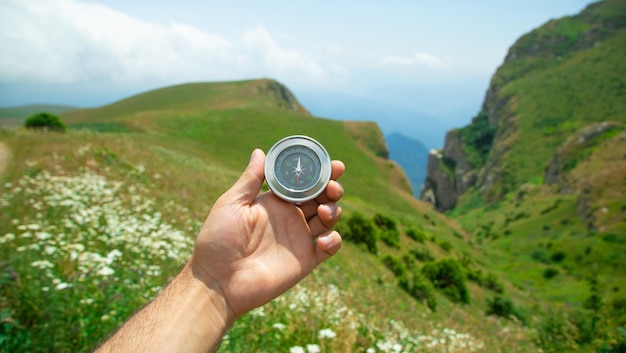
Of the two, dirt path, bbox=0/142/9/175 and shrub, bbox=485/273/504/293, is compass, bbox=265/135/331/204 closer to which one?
dirt path, bbox=0/142/9/175

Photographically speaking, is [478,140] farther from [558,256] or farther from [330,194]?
[330,194]

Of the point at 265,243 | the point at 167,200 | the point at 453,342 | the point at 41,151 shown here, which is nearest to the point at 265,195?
the point at 265,243

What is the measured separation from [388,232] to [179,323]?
76.0ft

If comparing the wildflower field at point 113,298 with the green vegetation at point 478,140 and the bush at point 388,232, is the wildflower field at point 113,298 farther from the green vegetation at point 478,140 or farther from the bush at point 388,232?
the green vegetation at point 478,140

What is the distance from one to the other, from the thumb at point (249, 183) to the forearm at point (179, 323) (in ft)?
2.26

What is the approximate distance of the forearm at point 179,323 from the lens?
2.54 meters

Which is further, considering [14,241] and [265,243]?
[14,241]

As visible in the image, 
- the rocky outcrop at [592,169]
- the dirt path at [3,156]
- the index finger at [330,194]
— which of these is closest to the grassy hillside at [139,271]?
the dirt path at [3,156]

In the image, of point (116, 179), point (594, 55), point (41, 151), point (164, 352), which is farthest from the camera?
point (594, 55)

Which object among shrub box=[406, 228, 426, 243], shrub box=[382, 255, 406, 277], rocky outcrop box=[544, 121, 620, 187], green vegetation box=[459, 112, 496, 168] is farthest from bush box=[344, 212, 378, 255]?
green vegetation box=[459, 112, 496, 168]

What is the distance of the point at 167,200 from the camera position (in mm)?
12891

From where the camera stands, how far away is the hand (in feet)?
9.93

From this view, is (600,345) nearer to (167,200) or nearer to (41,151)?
(167,200)

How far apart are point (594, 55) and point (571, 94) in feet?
70.0
